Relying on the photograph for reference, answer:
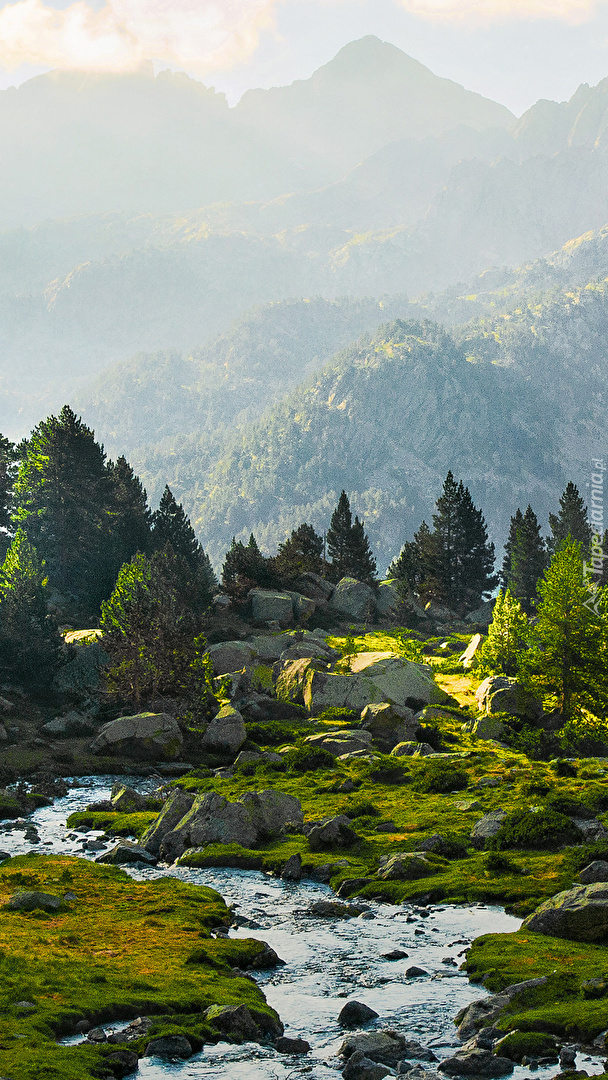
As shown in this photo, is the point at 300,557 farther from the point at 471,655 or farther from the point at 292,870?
the point at 292,870

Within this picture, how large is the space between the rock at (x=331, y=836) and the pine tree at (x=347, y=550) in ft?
308

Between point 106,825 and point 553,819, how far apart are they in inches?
815

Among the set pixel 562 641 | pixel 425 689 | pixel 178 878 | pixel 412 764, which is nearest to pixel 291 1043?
pixel 178 878

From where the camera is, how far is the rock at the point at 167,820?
39219 mm

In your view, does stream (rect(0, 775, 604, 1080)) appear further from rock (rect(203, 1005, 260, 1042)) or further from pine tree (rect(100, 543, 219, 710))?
pine tree (rect(100, 543, 219, 710))

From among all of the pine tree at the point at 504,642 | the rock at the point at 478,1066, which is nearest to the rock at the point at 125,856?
the rock at the point at 478,1066

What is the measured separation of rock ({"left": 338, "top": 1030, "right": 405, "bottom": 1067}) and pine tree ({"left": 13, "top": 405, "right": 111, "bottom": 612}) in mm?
84847

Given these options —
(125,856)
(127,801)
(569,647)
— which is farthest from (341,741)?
(125,856)

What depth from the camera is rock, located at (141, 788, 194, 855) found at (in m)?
39.2

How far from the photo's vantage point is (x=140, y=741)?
6147 centimetres

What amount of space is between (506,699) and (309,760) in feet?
61.9

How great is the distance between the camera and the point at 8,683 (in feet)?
233

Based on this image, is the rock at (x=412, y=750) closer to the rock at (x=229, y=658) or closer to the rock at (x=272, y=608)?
the rock at (x=229, y=658)

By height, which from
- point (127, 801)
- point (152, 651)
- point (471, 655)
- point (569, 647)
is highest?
point (152, 651)
